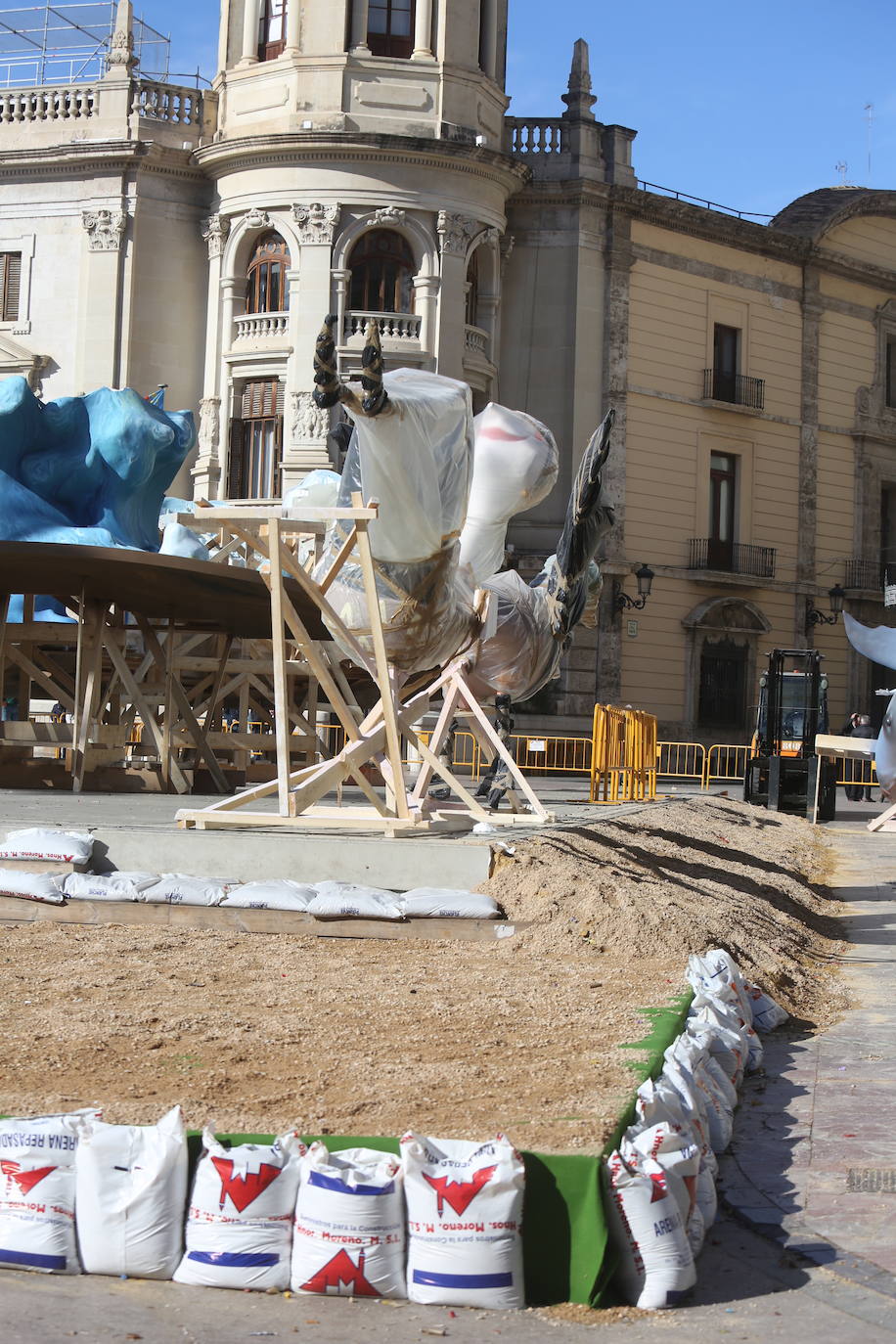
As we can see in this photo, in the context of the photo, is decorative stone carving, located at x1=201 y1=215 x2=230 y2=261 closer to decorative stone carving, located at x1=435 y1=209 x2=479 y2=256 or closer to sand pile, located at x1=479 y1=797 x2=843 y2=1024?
decorative stone carving, located at x1=435 y1=209 x2=479 y2=256

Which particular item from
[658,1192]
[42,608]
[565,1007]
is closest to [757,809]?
[42,608]

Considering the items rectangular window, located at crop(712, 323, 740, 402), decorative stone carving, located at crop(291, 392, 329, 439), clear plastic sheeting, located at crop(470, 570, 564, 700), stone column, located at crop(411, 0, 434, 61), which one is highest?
stone column, located at crop(411, 0, 434, 61)

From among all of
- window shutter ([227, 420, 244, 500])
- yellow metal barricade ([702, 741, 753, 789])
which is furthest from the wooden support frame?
yellow metal barricade ([702, 741, 753, 789])

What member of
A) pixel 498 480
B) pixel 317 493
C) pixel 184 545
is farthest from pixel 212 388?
pixel 498 480

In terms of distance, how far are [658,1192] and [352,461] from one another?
7.95 m

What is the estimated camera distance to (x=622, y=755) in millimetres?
22031

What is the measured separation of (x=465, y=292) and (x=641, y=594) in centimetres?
761

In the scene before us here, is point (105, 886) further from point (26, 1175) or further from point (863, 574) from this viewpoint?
point (863, 574)

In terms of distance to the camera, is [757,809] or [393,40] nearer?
[757,809]

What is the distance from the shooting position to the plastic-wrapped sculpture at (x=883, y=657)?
54.4 ft

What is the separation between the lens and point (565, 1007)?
25.1 feet

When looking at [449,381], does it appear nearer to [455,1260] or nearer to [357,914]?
[357,914]

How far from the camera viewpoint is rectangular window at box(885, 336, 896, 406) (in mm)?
42531

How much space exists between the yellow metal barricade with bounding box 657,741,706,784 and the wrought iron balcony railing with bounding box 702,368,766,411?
8324mm
